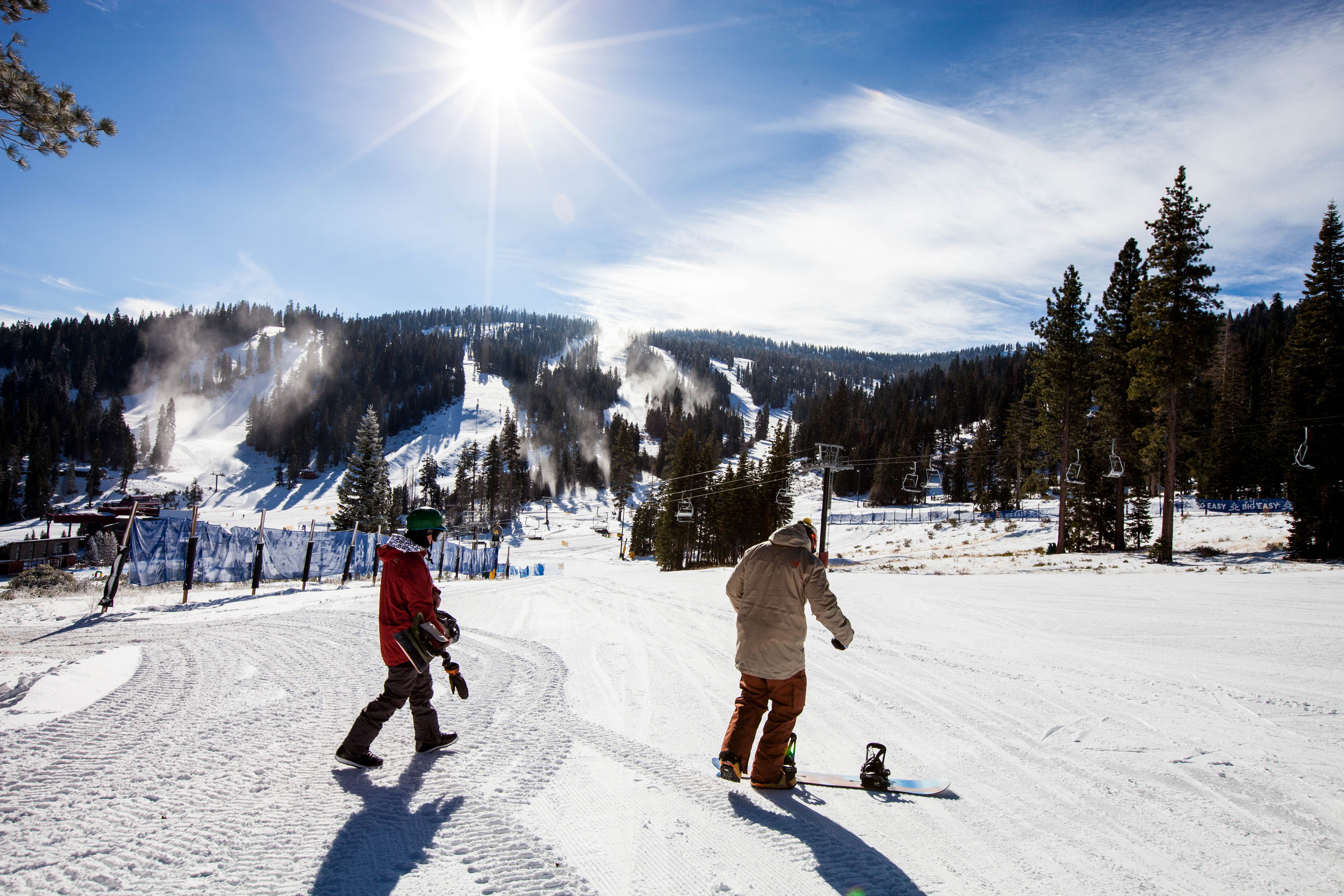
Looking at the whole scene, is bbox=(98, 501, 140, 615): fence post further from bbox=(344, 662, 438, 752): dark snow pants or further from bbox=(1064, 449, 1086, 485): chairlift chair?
bbox=(1064, 449, 1086, 485): chairlift chair

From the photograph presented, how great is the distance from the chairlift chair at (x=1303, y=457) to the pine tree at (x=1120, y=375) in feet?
18.3

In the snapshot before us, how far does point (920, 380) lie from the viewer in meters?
135

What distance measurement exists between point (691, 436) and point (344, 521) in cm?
3131

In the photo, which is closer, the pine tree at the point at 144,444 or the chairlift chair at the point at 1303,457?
the chairlift chair at the point at 1303,457

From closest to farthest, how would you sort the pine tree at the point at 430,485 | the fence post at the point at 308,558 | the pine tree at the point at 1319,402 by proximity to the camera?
the fence post at the point at 308,558, the pine tree at the point at 1319,402, the pine tree at the point at 430,485

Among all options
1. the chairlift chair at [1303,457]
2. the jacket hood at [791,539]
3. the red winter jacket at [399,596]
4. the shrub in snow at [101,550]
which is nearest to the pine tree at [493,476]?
the shrub in snow at [101,550]

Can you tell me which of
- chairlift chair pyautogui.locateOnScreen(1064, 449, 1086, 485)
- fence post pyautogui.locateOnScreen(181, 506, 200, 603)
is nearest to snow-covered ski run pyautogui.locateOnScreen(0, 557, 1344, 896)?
fence post pyautogui.locateOnScreen(181, 506, 200, 603)

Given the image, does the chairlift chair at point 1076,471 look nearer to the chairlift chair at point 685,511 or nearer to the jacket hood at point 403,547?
the chairlift chair at point 685,511

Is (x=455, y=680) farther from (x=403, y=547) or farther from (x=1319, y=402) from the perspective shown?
(x=1319, y=402)

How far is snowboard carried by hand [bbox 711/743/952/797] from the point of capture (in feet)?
13.5

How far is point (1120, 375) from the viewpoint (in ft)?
92.4

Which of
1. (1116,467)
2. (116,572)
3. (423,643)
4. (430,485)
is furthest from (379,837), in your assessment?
(430,485)

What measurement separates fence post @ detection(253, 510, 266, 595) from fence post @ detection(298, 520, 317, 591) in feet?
3.36

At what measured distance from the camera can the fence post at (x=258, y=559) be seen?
49.2 feet
